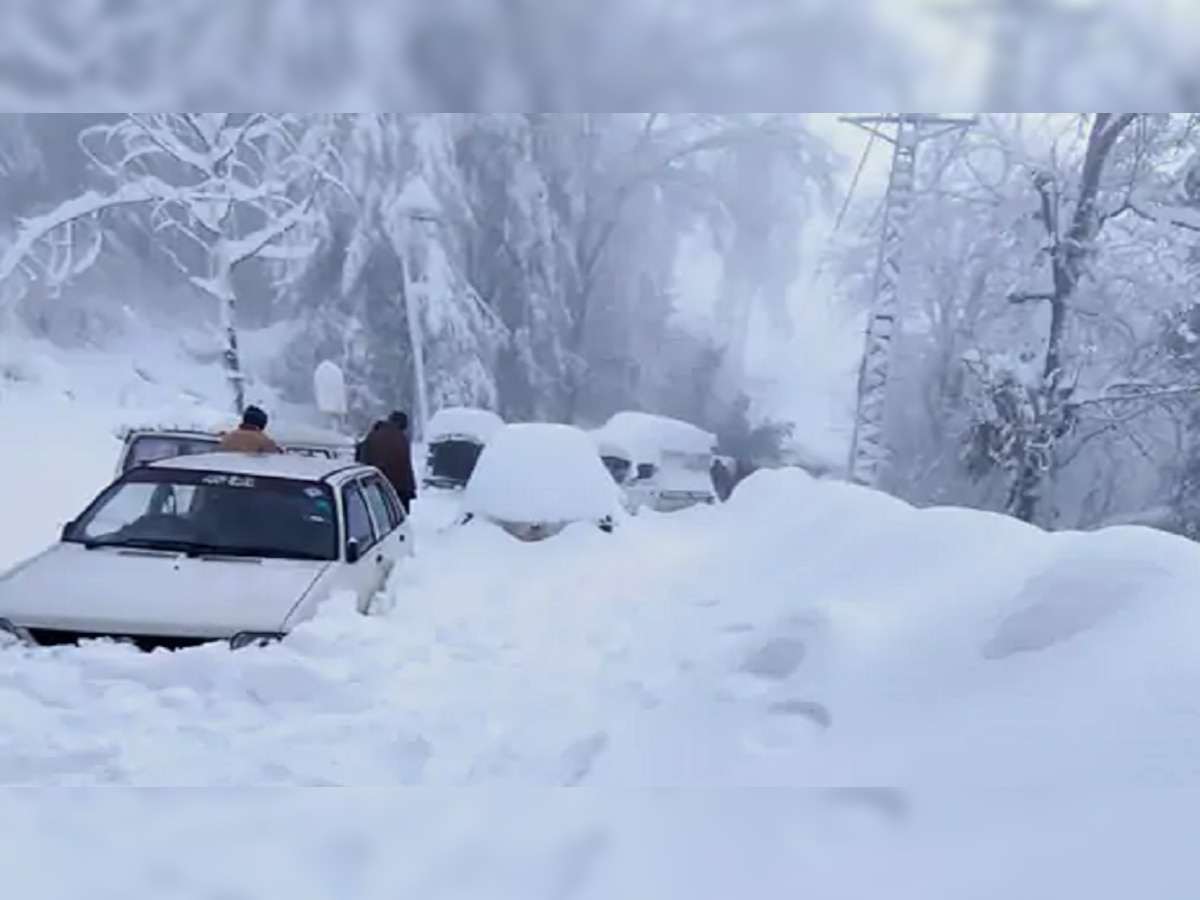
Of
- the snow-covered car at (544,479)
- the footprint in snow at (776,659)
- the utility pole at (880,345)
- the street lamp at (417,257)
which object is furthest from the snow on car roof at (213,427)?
the utility pole at (880,345)

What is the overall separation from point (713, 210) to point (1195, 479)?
1869 millimetres

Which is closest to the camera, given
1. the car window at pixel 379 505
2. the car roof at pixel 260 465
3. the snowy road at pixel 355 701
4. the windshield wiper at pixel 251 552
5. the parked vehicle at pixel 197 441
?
the snowy road at pixel 355 701

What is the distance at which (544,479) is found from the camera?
137 inches

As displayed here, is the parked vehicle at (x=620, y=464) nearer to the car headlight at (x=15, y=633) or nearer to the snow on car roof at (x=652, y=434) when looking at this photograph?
the snow on car roof at (x=652, y=434)

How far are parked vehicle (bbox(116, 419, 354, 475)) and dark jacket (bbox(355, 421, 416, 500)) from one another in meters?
0.11

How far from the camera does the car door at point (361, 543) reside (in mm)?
2664

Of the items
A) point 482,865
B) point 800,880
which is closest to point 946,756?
point 800,880

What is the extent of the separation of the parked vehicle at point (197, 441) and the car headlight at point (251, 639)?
2.93ft

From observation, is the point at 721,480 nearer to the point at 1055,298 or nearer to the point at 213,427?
the point at 1055,298

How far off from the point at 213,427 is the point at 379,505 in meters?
0.55

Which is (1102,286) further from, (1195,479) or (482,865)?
(482,865)

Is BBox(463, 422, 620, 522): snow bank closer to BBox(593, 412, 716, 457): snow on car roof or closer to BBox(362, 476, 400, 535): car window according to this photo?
BBox(593, 412, 716, 457): snow on car roof

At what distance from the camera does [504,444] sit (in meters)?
3.53

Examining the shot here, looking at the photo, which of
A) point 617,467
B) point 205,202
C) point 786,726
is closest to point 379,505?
point 617,467
